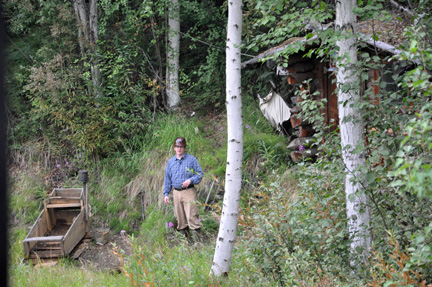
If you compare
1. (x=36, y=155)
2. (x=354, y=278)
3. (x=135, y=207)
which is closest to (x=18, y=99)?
(x=36, y=155)

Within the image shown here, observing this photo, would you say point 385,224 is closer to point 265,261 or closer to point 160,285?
point 265,261

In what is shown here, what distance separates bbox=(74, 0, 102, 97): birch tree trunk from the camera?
10.2 metres

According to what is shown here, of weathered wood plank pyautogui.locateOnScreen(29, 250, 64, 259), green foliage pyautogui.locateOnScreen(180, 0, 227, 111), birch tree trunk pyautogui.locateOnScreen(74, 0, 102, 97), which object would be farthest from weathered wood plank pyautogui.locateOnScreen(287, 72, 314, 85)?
weathered wood plank pyautogui.locateOnScreen(29, 250, 64, 259)

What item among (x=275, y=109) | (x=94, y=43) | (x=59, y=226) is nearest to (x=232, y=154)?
(x=275, y=109)

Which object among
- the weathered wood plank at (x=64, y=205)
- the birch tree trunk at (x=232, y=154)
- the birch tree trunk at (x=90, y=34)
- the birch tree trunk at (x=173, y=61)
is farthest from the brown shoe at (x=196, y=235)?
the birch tree trunk at (x=90, y=34)

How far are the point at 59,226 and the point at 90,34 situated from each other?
4.63 m

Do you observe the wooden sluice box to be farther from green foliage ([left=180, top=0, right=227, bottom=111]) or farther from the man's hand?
green foliage ([left=180, top=0, right=227, bottom=111])

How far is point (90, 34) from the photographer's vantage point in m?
10.4

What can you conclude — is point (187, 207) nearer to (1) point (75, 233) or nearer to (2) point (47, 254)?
(1) point (75, 233)

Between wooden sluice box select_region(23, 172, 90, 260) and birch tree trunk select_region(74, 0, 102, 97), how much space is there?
2.84 m

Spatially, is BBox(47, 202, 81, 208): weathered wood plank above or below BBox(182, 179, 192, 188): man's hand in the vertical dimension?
below

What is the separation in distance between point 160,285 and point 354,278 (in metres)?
Result: 1.79

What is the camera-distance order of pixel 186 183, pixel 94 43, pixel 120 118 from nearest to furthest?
pixel 186 183 → pixel 94 43 → pixel 120 118

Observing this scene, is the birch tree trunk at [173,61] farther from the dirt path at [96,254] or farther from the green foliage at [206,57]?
the dirt path at [96,254]
